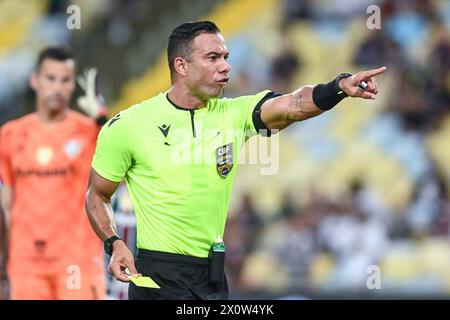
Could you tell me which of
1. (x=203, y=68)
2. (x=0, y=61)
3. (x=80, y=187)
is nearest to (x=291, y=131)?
(x=0, y=61)

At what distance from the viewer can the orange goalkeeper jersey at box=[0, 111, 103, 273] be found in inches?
390

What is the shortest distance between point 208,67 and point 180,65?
0.23 meters

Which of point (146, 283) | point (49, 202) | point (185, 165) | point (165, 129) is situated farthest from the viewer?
point (49, 202)

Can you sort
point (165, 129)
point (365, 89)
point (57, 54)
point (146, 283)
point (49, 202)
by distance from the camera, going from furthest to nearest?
point (57, 54) → point (49, 202) → point (165, 129) → point (146, 283) → point (365, 89)

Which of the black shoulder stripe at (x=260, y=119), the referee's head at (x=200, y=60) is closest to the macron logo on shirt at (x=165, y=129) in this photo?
the referee's head at (x=200, y=60)

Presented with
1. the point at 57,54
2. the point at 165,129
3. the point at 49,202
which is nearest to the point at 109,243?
the point at 165,129

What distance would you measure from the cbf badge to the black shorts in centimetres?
55

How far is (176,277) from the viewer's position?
6598 mm

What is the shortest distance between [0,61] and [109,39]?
6.10 ft

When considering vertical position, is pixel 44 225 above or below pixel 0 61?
below

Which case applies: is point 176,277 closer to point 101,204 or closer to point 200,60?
point 101,204

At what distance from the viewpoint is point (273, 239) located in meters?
14.5

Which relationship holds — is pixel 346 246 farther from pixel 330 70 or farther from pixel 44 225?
pixel 44 225

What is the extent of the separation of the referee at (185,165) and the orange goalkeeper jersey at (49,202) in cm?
306
